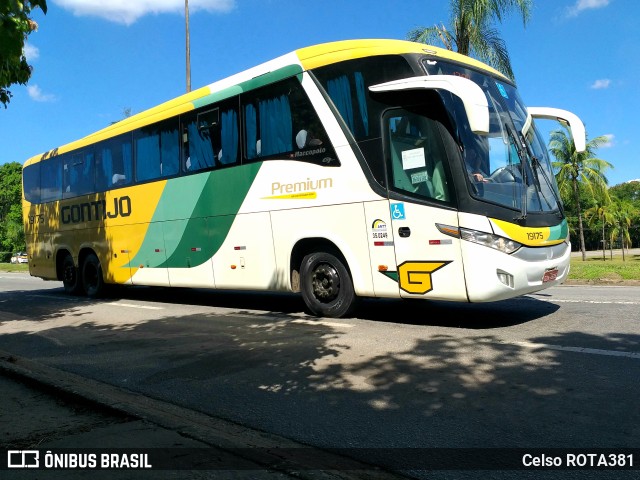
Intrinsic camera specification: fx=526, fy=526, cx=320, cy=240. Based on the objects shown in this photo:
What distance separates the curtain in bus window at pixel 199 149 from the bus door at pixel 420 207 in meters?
3.83

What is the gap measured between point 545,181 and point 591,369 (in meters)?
3.17

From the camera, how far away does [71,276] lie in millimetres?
13742

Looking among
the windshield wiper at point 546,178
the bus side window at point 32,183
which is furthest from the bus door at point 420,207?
the bus side window at point 32,183

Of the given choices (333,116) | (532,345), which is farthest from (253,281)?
(532,345)

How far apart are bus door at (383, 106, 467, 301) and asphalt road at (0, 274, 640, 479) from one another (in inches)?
26.4

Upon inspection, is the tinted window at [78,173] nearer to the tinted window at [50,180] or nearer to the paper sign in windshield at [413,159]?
the tinted window at [50,180]

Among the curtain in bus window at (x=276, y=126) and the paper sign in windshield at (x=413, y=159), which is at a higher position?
the curtain in bus window at (x=276, y=126)

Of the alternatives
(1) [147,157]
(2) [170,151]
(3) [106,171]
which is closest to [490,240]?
(2) [170,151]

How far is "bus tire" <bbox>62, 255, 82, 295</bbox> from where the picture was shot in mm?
13531

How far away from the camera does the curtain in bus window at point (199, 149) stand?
9.45m

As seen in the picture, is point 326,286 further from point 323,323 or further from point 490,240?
point 490,240

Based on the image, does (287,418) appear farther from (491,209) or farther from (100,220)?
(100,220)

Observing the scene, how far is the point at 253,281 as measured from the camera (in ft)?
28.6

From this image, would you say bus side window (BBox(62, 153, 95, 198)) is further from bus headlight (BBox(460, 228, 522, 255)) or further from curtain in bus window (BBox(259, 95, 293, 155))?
bus headlight (BBox(460, 228, 522, 255))
